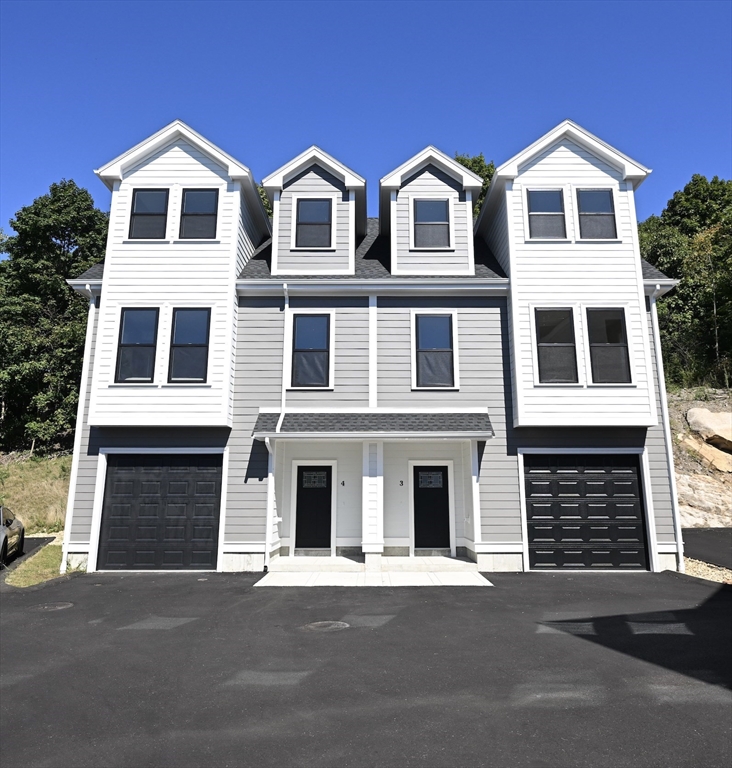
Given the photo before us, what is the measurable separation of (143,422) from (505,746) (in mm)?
9629

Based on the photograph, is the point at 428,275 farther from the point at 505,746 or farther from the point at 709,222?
the point at 709,222

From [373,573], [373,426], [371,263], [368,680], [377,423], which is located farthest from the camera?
[371,263]

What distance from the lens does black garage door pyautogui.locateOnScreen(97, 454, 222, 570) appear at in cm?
1119

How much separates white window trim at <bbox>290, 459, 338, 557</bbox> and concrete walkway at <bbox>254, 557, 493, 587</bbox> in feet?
1.45

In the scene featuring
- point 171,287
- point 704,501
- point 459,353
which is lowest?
point 704,501

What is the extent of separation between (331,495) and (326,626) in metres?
5.56

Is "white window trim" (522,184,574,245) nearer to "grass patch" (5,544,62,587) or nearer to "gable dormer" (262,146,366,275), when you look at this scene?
"gable dormer" (262,146,366,275)

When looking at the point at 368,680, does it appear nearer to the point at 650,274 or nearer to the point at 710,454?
the point at 650,274

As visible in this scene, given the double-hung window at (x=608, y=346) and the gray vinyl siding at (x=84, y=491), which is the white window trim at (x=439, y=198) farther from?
the gray vinyl siding at (x=84, y=491)

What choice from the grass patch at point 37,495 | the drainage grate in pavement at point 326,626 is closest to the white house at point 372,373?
Result: the drainage grate in pavement at point 326,626

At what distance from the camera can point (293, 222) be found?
12.9m

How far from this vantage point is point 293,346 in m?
12.3

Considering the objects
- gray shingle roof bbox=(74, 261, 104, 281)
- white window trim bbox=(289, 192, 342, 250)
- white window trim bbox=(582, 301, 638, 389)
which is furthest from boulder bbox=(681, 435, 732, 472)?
gray shingle roof bbox=(74, 261, 104, 281)

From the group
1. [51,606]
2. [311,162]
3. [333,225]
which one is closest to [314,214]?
[333,225]
